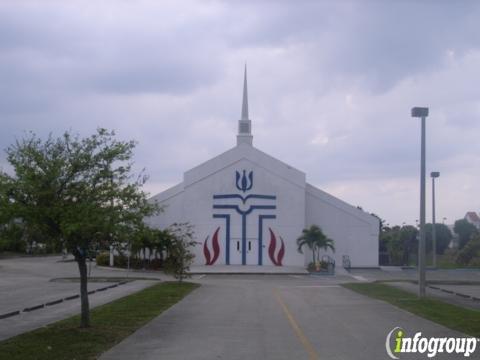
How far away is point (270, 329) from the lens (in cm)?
1775

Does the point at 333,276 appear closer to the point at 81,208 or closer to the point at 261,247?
the point at 261,247

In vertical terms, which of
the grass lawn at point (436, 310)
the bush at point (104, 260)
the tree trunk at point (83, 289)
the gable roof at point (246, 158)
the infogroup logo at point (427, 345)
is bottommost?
the bush at point (104, 260)

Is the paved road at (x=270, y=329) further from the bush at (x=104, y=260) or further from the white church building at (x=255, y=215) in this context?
the white church building at (x=255, y=215)

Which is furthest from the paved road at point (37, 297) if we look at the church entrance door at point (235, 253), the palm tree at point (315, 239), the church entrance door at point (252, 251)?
the palm tree at point (315, 239)

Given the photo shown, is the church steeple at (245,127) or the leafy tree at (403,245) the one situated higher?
the church steeple at (245,127)

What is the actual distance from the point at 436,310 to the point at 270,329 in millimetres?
8074

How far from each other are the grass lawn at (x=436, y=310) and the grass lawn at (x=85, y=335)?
27.1 ft

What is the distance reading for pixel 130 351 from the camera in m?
14.2

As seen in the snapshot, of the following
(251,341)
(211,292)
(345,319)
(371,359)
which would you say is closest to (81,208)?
(251,341)

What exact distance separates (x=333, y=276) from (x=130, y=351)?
→ 39.4 meters

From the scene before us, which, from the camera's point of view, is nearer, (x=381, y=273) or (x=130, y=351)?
(x=130, y=351)

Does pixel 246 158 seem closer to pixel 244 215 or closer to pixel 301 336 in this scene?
pixel 244 215

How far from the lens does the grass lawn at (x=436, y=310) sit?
61.8 ft

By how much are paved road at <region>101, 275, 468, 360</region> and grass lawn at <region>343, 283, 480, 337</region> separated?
0.51 metres
